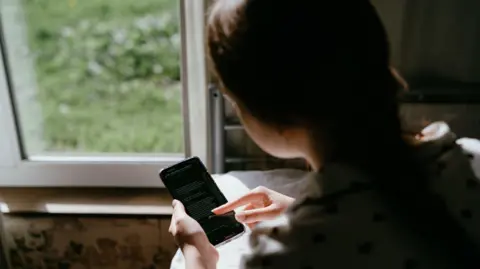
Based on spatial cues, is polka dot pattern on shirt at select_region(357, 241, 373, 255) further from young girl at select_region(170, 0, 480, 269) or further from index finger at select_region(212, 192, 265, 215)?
index finger at select_region(212, 192, 265, 215)

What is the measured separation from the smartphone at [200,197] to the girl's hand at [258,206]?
2 centimetres

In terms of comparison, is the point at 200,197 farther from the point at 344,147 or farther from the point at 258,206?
the point at 344,147

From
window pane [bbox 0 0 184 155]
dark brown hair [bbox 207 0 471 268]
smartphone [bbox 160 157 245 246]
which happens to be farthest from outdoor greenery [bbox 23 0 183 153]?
dark brown hair [bbox 207 0 471 268]

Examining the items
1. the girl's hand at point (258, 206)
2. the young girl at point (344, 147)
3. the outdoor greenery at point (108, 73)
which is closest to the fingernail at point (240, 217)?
the girl's hand at point (258, 206)

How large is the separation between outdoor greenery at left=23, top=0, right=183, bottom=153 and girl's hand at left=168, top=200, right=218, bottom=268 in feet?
1.44

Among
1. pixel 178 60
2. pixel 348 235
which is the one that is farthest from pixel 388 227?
pixel 178 60

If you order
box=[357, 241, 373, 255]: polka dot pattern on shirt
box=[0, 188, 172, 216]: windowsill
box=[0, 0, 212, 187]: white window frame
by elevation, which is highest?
box=[357, 241, 373, 255]: polka dot pattern on shirt

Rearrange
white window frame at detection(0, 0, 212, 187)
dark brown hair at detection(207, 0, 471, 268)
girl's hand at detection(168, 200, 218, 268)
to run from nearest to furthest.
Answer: dark brown hair at detection(207, 0, 471, 268) < girl's hand at detection(168, 200, 218, 268) < white window frame at detection(0, 0, 212, 187)

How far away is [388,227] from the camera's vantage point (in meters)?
0.51

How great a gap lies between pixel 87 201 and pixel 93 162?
82 mm

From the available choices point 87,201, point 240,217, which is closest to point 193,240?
point 240,217

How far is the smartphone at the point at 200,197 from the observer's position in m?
0.80

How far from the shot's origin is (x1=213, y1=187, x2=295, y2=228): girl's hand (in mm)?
787

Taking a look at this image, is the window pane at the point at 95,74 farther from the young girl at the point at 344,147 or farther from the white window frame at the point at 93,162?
the young girl at the point at 344,147
